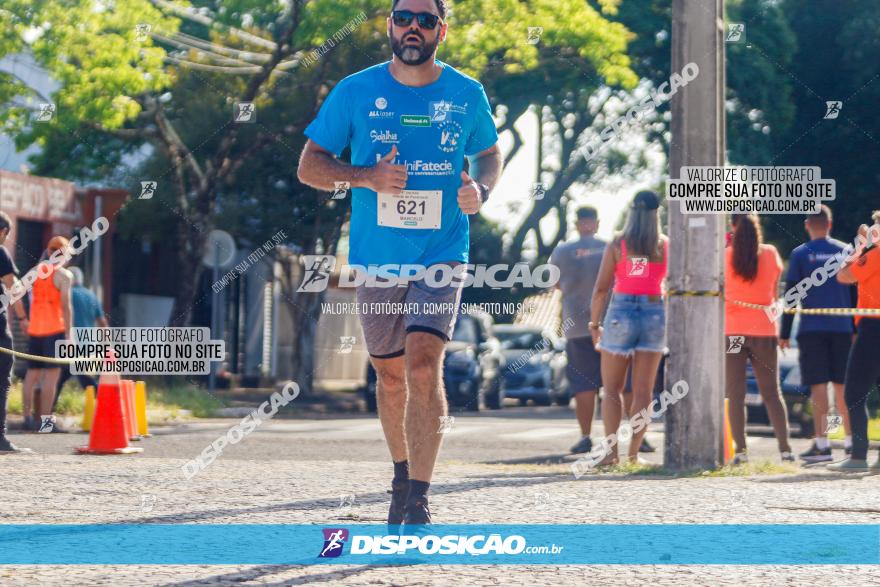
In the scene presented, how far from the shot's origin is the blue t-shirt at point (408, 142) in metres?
5.95

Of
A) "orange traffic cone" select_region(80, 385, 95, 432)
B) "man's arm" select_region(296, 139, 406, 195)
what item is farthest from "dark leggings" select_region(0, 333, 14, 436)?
"man's arm" select_region(296, 139, 406, 195)

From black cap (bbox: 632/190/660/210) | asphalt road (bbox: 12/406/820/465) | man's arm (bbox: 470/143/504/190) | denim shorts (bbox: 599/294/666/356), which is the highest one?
black cap (bbox: 632/190/660/210)

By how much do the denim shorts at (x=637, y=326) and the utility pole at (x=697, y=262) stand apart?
22.3 inches

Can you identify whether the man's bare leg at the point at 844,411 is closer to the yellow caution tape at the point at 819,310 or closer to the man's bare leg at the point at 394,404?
the yellow caution tape at the point at 819,310

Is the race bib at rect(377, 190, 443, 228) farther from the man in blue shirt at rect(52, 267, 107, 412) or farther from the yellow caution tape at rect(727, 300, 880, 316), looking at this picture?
the man in blue shirt at rect(52, 267, 107, 412)

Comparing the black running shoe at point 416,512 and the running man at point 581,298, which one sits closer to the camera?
the black running shoe at point 416,512

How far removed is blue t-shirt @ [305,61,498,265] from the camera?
5.95 meters

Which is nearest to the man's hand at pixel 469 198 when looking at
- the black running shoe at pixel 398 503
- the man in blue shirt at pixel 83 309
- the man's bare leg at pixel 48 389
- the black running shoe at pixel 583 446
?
the black running shoe at pixel 398 503

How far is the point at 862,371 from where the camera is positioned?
1036 centimetres

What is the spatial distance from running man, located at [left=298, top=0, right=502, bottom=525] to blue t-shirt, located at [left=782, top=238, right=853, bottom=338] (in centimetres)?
580

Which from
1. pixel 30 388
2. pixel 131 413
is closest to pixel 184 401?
pixel 30 388

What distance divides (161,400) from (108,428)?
789 centimetres

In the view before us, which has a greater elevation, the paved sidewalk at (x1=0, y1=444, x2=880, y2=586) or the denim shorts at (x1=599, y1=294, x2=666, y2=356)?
the denim shorts at (x1=599, y1=294, x2=666, y2=356)

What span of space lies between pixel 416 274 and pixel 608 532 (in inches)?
49.9
